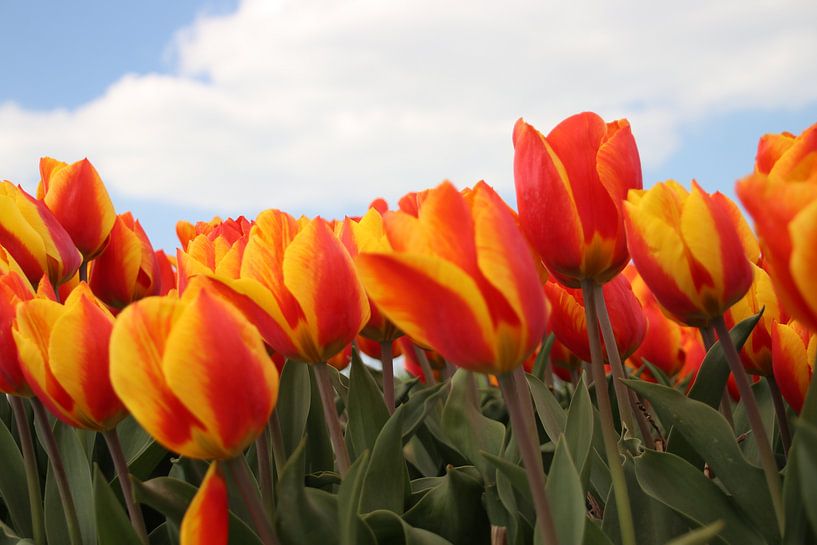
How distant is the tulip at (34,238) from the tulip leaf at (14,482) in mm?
266

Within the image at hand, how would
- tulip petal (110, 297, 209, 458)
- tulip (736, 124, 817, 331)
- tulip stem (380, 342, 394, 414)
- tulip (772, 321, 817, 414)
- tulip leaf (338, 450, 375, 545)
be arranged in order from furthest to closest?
tulip stem (380, 342, 394, 414), tulip (772, 321, 817, 414), tulip leaf (338, 450, 375, 545), tulip petal (110, 297, 209, 458), tulip (736, 124, 817, 331)

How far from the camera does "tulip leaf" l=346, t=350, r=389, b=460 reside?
3.90 feet

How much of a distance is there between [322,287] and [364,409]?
0.31 metres

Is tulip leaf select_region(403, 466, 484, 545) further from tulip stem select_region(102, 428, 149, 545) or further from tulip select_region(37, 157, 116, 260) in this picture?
tulip select_region(37, 157, 116, 260)

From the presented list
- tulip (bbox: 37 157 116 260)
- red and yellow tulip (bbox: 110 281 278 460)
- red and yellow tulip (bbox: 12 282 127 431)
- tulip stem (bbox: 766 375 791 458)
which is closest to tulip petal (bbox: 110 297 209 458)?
red and yellow tulip (bbox: 110 281 278 460)

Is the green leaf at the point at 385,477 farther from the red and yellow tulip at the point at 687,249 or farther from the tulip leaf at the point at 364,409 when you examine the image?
the red and yellow tulip at the point at 687,249

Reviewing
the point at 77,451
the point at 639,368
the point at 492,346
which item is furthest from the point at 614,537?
the point at 639,368

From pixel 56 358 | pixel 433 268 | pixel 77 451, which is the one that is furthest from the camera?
pixel 77 451

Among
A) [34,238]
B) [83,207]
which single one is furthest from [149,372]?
[83,207]

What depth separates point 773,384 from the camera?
3.87ft

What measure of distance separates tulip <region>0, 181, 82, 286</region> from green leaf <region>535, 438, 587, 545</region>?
947mm

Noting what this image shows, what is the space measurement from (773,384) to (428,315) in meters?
0.70

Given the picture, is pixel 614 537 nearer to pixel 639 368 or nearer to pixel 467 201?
pixel 467 201

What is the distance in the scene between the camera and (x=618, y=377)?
1091 millimetres
